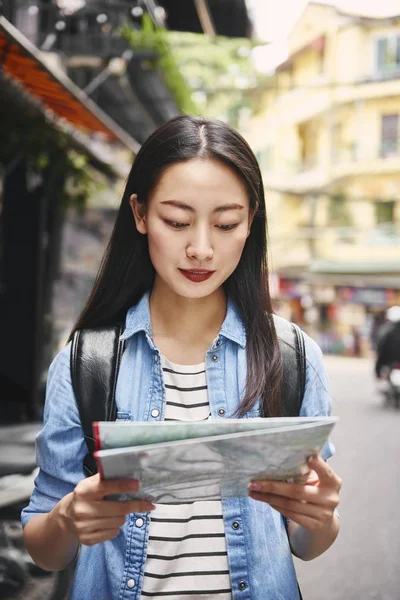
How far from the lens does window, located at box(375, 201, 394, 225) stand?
18.5 metres

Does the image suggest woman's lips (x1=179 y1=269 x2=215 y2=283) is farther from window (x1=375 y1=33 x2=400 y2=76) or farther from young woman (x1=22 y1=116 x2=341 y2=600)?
window (x1=375 y1=33 x2=400 y2=76)

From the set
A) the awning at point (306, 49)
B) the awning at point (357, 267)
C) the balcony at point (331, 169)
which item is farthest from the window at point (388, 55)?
the awning at point (357, 267)

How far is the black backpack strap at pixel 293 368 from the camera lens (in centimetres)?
129

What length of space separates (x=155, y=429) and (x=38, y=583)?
2404 mm

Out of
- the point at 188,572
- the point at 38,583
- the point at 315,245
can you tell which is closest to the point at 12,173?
the point at 38,583

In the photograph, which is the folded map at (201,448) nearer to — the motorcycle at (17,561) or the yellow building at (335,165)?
the motorcycle at (17,561)

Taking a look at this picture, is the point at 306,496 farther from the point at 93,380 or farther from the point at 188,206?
the point at 188,206

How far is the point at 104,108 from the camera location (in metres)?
10.8

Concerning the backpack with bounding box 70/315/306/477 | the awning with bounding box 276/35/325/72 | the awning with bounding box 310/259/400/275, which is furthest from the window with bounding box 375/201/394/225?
the backpack with bounding box 70/315/306/477

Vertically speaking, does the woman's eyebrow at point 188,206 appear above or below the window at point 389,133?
below

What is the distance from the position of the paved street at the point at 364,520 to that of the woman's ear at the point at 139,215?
2.79m

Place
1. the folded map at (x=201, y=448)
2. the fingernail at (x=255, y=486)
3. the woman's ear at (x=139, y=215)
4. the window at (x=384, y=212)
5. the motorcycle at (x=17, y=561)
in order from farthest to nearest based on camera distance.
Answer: the window at (x=384, y=212)
the motorcycle at (x=17, y=561)
the woman's ear at (x=139, y=215)
the fingernail at (x=255, y=486)
the folded map at (x=201, y=448)

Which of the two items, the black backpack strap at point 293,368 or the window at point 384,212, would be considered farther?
the window at point 384,212

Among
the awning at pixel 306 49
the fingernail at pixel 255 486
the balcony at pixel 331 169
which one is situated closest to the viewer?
the fingernail at pixel 255 486
